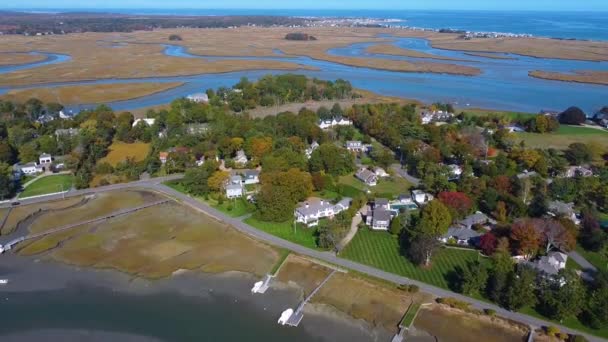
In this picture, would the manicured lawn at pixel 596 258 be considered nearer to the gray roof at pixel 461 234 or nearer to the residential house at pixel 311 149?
the gray roof at pixel 461 234

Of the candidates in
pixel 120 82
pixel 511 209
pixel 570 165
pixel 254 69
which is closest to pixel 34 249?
pixel 511 209

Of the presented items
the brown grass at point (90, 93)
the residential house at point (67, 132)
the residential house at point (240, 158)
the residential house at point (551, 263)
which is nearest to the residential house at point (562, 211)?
the residential house at point (551, 263)

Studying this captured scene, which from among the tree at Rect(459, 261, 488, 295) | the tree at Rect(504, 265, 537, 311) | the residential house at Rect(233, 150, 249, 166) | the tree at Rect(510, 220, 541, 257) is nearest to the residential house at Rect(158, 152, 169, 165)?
the residential house at Rect(233, 150, 249, 166)

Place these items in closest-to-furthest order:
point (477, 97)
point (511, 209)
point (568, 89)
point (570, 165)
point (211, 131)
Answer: point (511, 209)
point (570, 165)
point (211, 131)
point (477, 97)
point (568, 89)

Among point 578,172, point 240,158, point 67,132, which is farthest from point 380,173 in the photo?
point 67,132

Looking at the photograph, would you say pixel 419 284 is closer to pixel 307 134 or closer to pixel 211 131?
pixel 307 134
